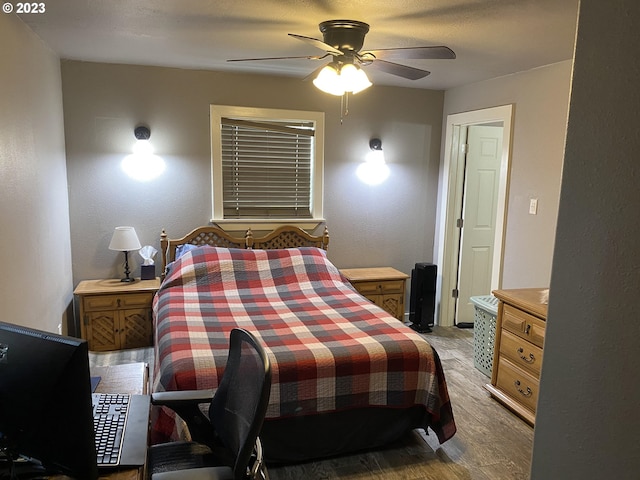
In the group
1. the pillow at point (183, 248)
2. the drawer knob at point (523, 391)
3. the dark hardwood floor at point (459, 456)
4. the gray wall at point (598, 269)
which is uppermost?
the gray wall at point (598, 269)

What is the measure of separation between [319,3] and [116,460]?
2.06 metres

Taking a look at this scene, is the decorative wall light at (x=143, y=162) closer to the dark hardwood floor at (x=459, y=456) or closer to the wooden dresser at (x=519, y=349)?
→ the dark hardwood floor at (x=459, y=456)

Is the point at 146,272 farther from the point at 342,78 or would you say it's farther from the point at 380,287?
the point at 342,78

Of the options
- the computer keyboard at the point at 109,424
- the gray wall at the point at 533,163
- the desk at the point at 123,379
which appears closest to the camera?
the computer keyboard at the point at 109,424

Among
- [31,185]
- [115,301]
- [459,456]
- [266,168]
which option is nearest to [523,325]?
[459,456]

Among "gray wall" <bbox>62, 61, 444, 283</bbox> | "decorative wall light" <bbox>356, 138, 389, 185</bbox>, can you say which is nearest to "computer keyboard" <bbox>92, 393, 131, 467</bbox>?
"gray wall" <bbox>62, 61, 444, 283</bbox>

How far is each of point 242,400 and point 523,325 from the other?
208 centimetres

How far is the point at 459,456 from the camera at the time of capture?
2.59 meters

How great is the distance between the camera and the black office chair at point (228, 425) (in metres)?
1.36

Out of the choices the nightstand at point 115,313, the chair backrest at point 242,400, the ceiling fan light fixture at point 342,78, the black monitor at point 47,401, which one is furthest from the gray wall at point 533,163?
the black monitor at point 47,401

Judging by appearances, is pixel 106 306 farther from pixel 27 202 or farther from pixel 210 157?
pixel 210 157

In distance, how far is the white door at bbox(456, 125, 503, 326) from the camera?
15.1ft

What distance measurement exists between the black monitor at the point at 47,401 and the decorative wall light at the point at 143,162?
305 centimetres

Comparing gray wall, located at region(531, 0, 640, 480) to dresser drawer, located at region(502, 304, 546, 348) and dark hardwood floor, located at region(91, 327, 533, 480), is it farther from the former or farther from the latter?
dresser drawer, located at region(502, 304, 546, 348)
